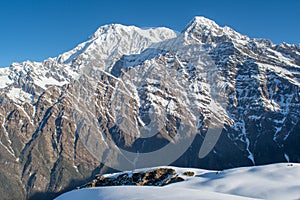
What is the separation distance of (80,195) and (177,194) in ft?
24.5

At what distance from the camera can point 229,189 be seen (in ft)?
94.6

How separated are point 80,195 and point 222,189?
9931 mm

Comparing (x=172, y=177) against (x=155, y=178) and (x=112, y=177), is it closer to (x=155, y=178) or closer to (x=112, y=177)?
(x=155, y=178)

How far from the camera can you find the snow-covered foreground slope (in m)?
20.9

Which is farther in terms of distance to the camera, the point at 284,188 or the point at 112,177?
the point at 112,177

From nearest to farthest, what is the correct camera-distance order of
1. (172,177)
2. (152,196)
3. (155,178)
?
(152,196), (172,177), (155,178)

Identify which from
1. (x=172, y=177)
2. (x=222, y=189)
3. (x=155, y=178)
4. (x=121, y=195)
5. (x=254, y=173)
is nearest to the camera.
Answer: (x=121, y=195)

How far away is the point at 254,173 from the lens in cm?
3375

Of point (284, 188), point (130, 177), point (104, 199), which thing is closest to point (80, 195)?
point (104, 199)

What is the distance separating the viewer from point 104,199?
2180 cm

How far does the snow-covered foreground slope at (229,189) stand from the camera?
20891 mm

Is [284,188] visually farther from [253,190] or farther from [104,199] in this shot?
[104,199]

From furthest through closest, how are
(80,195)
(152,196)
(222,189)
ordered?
(222,189) → (80,195) → (152,196)

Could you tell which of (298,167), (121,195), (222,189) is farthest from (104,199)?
(298,167)
